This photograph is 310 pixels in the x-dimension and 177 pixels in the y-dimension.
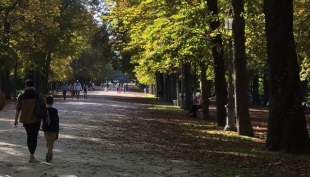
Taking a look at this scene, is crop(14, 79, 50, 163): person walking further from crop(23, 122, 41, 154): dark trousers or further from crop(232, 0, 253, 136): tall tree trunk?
crop(232, 0, 253, 136): tall tree trunk

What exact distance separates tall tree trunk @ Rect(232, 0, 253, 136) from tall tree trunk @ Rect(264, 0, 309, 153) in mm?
4025

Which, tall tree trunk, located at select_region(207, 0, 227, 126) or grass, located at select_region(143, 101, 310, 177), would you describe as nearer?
grass, located at select_region(143, 101, 310, 177)

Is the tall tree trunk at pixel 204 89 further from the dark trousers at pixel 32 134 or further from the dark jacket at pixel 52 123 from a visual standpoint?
the dark trousers at pixel 32 134

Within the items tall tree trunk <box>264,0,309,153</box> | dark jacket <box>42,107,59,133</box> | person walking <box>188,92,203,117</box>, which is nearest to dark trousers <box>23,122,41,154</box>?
dark jacket <box>42,107,59,133</box>

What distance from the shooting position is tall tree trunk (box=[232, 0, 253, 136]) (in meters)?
15.8

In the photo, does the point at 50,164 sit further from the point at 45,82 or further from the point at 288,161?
the point at 45,82

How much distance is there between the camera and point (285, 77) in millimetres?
11117

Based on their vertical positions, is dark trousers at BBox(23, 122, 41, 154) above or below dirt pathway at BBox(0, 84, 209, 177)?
above

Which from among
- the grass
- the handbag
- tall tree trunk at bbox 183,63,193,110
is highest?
tall tree trunk at bbox 183,63,193,110

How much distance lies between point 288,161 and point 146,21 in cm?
1177

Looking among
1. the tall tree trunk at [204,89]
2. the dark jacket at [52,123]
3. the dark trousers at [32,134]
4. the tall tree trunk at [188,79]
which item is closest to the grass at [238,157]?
the dark jacket at [52,123]

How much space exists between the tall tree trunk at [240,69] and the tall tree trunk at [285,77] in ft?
13.2

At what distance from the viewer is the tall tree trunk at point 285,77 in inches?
434

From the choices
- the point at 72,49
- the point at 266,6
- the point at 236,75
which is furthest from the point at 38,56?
the point at 266,6
